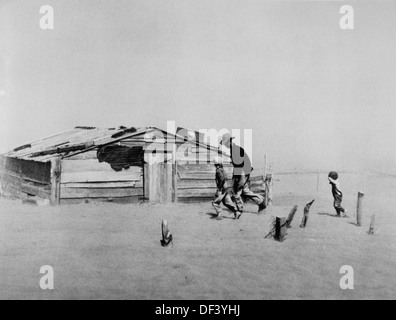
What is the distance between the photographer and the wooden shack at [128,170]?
13.3 metres

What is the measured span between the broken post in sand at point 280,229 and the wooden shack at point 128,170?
19.2ft

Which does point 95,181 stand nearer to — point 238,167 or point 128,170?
point 128,170

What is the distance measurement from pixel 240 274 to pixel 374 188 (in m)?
17.7

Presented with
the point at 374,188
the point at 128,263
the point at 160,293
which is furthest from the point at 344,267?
the point at 374,188

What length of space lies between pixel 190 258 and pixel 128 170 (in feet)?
22.7

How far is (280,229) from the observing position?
8695mm

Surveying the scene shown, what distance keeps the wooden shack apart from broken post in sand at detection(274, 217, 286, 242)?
584 cm

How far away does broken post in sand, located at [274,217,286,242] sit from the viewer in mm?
8703

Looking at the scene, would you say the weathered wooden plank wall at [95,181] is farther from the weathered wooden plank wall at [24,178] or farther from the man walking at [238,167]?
the man walking at [238,167]

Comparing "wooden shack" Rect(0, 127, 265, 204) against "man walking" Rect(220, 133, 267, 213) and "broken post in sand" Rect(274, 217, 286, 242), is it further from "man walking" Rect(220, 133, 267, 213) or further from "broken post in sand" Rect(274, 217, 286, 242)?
"broken post in sand" Rect(274, 217, 286, 242)

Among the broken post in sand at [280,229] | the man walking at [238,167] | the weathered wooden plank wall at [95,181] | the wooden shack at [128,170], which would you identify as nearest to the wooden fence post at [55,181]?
the wooden shack at [128,170]

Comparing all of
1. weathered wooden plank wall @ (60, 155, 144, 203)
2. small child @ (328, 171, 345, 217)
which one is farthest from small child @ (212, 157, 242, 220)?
weathered wooden plank wall @ (60, 155, 144, 203)

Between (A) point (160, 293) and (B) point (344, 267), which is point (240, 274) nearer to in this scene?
(A) point (160, 293)
